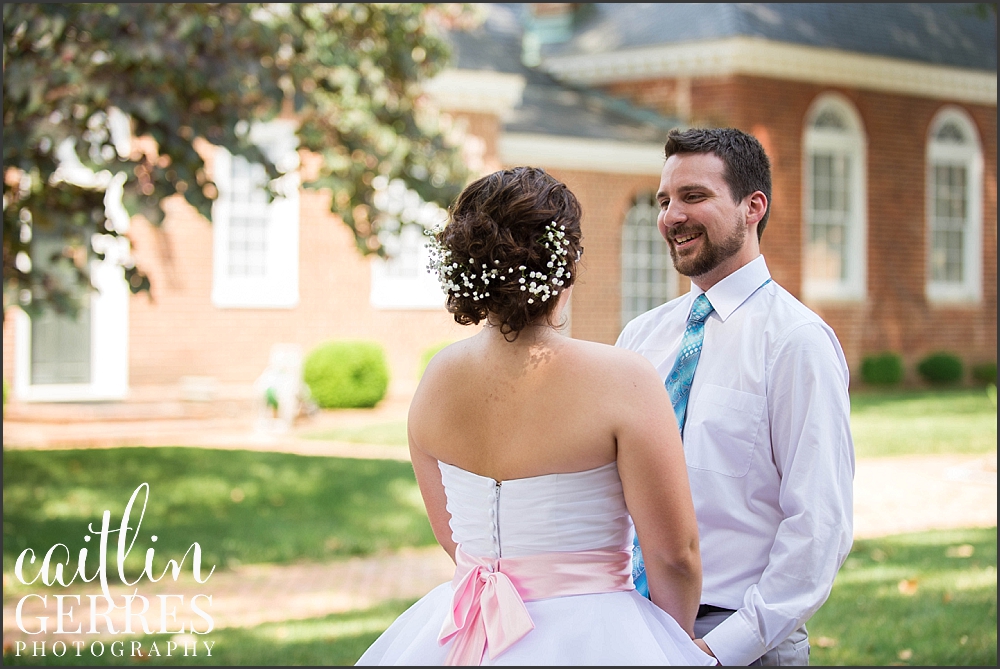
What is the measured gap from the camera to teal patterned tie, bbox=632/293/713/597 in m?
2.70

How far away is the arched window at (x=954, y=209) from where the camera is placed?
21406 millimetres

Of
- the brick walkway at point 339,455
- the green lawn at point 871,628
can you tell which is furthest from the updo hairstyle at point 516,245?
the brick walkway at point 339,455

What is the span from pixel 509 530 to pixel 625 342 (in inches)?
40.0

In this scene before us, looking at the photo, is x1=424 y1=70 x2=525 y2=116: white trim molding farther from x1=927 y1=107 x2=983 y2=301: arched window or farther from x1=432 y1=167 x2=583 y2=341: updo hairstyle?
x1=432 y1=167 x2=583 y2=341: updo hairstyle

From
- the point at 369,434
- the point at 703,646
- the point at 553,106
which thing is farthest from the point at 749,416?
the point at 553,106

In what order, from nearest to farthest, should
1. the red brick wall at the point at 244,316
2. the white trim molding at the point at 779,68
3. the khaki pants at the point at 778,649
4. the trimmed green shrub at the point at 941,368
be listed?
the khaki pants at the point at 778,649
the red brick wall at the point at 244,316
the white trim molding at the point at 779,68
the trimmed green shrub at the point at 941,368

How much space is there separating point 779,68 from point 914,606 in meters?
14.4

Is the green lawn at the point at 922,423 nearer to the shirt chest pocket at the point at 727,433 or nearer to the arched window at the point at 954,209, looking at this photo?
the arched window at the point at 954,209

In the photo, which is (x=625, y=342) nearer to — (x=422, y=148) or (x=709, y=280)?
(x=709, y=280)

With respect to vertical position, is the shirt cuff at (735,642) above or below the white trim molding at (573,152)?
below

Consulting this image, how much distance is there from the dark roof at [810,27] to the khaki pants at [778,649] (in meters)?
17.1

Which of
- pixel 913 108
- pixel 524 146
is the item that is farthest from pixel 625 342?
pixel 913 108

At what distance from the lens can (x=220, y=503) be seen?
955 centimetres

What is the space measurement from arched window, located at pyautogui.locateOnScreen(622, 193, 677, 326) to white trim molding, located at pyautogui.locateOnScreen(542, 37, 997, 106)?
2679 mm
